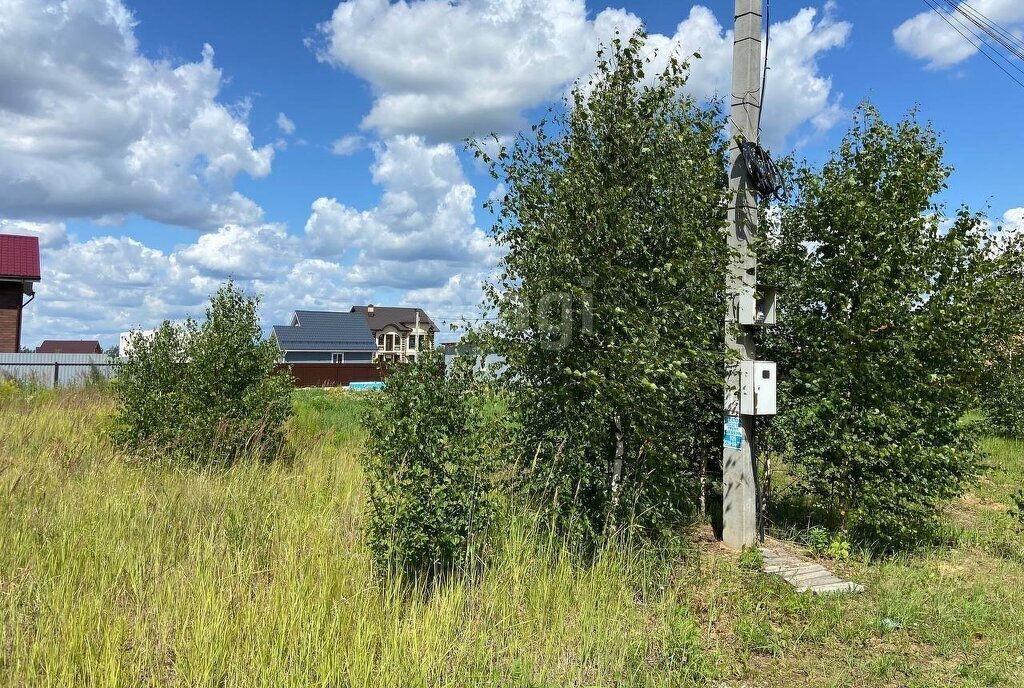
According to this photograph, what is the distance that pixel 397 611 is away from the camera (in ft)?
12.1

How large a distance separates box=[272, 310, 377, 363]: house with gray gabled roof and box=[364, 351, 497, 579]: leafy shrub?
4489 cm

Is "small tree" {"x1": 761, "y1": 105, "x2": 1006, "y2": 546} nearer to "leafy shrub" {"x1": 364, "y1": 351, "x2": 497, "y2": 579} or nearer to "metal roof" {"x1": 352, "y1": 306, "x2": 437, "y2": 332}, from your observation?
"leafy shrub" {"x1": 364, "y1": 351, "x2": 497, "y2": 579}

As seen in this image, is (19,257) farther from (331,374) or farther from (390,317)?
(390,317)

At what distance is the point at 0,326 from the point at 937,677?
28.1 metres

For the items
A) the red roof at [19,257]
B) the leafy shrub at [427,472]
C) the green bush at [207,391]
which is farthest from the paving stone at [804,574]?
the red roof at [19,257]

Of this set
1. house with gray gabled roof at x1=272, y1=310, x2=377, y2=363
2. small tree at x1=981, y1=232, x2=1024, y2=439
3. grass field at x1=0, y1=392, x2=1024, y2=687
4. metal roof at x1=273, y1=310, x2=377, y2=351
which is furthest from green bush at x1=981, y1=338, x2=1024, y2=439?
metal roof at x1=273, y1=310, x2=377, y2=351

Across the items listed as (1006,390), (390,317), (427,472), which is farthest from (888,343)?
(390,317)

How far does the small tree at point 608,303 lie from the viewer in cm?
472

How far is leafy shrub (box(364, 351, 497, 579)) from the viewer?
4207mm

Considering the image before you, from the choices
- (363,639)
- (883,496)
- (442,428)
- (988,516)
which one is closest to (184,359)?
(442,428)

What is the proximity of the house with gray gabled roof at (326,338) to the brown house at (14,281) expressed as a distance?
23.5m

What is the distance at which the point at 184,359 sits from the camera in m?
8.69

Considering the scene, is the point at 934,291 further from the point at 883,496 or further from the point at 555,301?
the point at 555,301

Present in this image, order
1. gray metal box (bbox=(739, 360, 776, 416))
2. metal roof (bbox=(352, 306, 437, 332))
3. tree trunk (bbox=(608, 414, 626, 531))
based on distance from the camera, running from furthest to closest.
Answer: metal roof (bbox=(352, 306, 437, 332)), gray metal box (bbox=(739, 360, 776, 416)), tree trunk (bbox=(608, 414, 626, 531))
